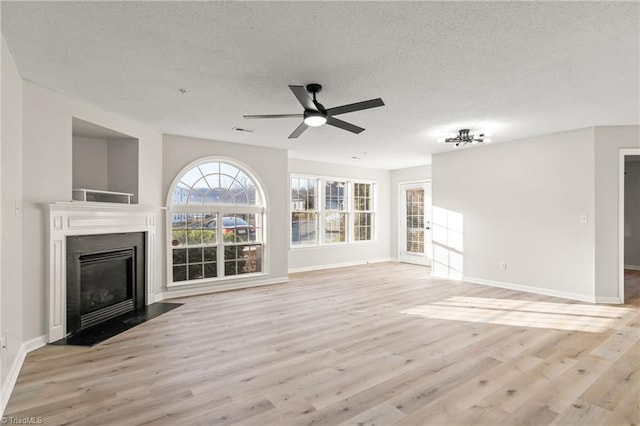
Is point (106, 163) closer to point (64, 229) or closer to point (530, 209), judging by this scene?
point (64, 229)

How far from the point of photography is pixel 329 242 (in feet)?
27.1

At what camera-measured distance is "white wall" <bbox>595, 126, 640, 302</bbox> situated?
4848 mm

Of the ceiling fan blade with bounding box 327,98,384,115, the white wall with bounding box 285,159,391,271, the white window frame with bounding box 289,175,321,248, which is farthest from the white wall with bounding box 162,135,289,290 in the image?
the ceiling fan blade with bounding box 327,98,384,115

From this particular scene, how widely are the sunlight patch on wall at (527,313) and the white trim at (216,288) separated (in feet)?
9.17

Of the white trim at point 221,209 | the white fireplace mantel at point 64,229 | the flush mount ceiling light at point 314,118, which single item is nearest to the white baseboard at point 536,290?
the white trim at point 221,209

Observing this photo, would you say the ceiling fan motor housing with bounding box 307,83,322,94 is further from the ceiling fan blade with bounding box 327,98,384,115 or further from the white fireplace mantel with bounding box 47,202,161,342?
the white fireplace mantel with bounding box 47,202,161,342

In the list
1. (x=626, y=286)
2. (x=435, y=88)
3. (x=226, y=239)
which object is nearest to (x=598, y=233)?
(x=626, y=286)

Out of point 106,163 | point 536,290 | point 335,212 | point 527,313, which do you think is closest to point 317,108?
point 106,163

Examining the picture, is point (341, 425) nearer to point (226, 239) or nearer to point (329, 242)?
point (226, 239)

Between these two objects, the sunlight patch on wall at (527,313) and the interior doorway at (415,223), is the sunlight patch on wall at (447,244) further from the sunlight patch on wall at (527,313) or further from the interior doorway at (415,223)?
the sunlight patch on wall at (527,313)

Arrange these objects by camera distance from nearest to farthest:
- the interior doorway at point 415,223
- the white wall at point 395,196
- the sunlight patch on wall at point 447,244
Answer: the sunlight patch on wall at point 447,244 < the interior doorway at point 415,223 < the white wall at point 395,196

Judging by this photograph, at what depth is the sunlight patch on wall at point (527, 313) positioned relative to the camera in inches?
155

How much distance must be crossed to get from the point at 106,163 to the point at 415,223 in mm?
7009

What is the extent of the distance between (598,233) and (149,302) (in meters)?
6.66
